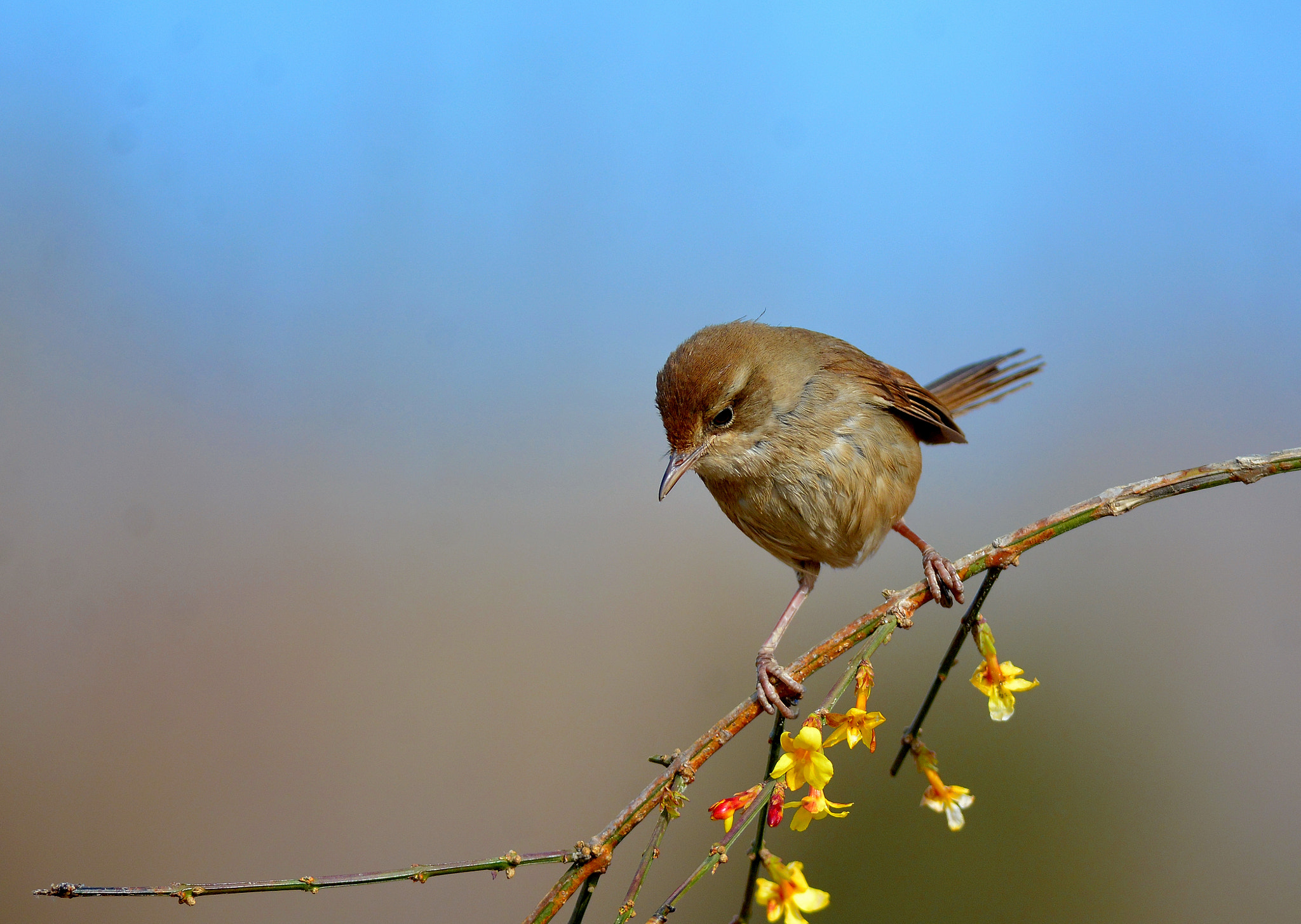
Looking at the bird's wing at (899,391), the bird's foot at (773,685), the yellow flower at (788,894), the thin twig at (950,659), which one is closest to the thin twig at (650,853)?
the yellow flower at (788,894)

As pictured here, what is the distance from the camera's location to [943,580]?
1.78 meters

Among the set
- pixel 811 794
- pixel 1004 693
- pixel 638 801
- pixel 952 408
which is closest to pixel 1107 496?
pixel 1004 693

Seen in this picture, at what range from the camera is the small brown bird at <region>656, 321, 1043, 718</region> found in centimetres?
184

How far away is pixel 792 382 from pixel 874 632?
88 cm

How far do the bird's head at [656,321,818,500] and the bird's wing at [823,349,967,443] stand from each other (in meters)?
0.16

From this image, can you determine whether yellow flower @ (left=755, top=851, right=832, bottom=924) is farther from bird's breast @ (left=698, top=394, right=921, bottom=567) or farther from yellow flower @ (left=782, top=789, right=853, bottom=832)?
bird's breast @ (left=698, top=394, right=921, bottom=567)

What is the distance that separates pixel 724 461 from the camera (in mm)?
1914

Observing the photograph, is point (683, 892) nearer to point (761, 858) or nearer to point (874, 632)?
point (761, 858)

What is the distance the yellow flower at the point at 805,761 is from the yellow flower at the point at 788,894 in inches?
3.7

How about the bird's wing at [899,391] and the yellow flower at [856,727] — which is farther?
the bird's wing at [899,391]

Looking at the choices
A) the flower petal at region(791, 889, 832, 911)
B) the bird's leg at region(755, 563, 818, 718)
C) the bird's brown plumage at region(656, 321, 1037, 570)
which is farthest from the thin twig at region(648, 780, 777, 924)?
the bird's brown plumage at region(656, 321, 1037, 570)

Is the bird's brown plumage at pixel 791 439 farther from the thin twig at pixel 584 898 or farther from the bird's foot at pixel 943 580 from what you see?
the thin twig at pixel 584 898

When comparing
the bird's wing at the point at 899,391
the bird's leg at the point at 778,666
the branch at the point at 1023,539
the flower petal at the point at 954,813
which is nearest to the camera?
the branch at the point at 1023,539

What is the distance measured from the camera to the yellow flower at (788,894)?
987mm
